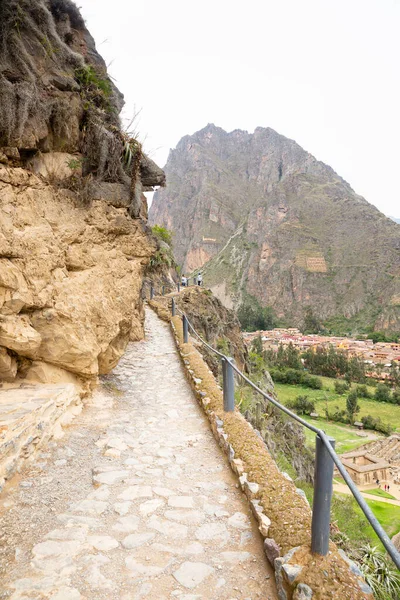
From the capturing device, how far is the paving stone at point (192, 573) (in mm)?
2266

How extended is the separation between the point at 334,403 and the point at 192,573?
188 ft

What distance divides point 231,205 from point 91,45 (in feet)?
564

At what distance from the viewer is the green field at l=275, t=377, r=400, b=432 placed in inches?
1970

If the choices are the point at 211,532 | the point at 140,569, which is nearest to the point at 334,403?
the point at 211,532

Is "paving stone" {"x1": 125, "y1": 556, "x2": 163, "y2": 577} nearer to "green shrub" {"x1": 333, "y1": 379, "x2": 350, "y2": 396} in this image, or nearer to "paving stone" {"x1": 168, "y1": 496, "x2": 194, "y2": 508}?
"paving stone" {"x1": 168, "y1": 496, "x2": 194, "y2": 508}

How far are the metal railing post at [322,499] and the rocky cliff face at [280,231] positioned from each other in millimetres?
103434

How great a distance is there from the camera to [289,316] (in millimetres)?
122375

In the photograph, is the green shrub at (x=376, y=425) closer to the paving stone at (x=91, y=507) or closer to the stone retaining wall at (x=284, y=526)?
the stone retaining wall at (x=284, y=526)

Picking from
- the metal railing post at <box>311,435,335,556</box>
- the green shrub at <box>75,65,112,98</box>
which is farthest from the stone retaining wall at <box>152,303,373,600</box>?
the green shrub at <box>75,65,112,98</box>

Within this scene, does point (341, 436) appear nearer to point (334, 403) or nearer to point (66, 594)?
point (334, 403)

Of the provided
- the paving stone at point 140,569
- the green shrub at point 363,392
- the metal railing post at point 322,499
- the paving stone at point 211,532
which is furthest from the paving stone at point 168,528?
the green shrub at point 363,392

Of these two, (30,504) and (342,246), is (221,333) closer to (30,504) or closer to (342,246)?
(30,504)

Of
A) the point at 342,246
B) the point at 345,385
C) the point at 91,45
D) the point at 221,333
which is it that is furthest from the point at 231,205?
the point at 91,45

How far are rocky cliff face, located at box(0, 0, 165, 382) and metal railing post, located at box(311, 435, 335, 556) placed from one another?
12.2ft
